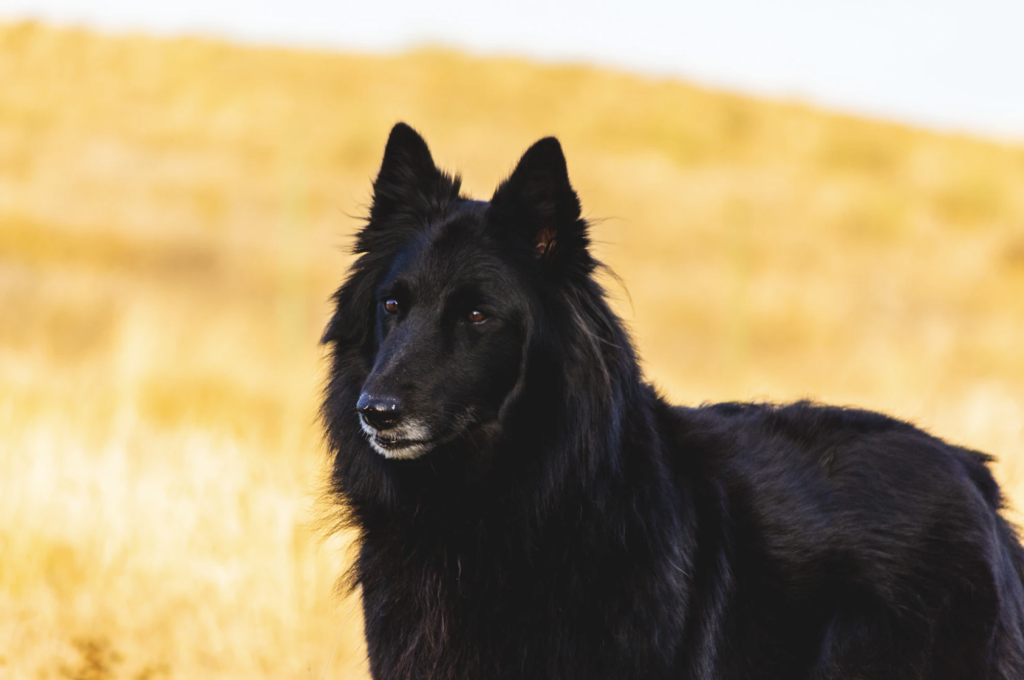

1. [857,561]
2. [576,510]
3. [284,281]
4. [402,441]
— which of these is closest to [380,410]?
[402,441]

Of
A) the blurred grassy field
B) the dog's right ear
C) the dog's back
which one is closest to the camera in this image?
the dog's back

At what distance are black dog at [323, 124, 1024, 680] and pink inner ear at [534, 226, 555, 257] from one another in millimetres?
11

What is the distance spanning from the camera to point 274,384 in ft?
41.5

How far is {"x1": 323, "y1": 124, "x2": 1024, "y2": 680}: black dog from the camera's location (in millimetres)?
3213

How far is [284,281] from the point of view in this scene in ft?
59.7

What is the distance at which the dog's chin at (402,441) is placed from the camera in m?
3.17

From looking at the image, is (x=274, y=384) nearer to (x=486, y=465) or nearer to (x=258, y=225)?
(x=486, y=465)

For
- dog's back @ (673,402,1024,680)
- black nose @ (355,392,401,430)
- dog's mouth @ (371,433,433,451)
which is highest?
black nose @ (355,392,401,430)

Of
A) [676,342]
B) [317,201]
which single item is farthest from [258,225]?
[676,342]

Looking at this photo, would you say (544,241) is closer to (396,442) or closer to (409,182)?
(409,182)

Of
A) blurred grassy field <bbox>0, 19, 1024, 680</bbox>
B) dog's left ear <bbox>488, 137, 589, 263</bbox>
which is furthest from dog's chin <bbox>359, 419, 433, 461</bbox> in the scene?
blurred grassy field <bbox>0, 19, 1024, 680</bbox>

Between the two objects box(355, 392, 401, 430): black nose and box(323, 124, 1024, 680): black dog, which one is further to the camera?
box(323, 124, 1024, 680): black dog

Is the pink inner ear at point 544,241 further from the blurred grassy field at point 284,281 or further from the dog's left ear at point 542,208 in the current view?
the blurred grassy field at point 284,281

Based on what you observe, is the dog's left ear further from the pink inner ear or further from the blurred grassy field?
the blurred grassy field
